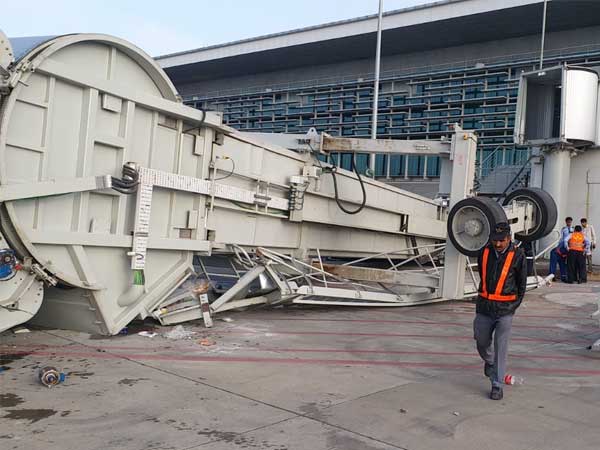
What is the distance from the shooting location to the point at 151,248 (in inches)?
263

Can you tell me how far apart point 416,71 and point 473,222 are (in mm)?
20957

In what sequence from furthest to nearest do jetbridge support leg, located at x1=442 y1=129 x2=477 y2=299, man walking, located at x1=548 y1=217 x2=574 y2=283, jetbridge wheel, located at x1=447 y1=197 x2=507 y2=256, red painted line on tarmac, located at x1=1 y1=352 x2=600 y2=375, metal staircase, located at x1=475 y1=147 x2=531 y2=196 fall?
metal staircase, located at x1=475 y1=147 x2=531 y2=196 < man walking, located at x1=548 y1=217 x2=574 y2=283 < jetbridge support leg, located at x1=442 y1=129 x2=477 y2=299 < jetbridge wheel, located at x1=447 y1=197 x2=507 y2=256 < red painted line on tarmac, located at x1=1 y1=352 x2=600 y2=375

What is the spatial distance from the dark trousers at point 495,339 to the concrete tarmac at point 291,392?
229mm

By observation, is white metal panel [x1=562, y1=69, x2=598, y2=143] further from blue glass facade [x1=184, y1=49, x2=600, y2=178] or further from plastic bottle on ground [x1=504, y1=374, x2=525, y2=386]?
plastic bottle on ground [x1=504, y1=374, x2=525, y2=386]

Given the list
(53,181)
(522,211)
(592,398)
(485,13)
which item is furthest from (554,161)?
(53,181)

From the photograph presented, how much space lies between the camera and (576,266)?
560 inches

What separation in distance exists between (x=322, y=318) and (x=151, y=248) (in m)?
2.92

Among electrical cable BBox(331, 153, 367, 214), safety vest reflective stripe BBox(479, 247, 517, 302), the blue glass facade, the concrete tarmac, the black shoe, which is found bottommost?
the concrete tarmac

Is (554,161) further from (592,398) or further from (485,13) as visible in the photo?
(592,398)

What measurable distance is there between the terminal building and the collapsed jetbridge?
37.0 feet

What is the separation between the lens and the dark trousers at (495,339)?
16.4 feet

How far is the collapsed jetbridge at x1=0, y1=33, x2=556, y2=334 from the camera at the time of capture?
543 centimetres

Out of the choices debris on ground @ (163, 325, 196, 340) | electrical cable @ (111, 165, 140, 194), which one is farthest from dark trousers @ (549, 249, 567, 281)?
electrical cable @ (111, 165, 140, 194)

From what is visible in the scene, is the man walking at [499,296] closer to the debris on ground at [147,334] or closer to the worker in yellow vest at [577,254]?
the debris on ground at [147,334]
